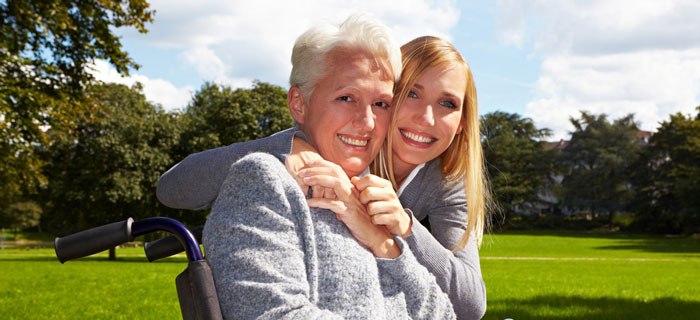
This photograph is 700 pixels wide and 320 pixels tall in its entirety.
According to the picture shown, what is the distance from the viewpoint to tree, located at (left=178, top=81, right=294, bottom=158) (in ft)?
110

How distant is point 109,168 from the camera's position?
1308 inches

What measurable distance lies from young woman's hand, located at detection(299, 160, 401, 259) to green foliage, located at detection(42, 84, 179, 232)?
30.6 meters

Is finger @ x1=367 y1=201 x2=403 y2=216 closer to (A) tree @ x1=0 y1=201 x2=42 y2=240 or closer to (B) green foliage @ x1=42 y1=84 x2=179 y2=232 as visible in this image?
(B) green foliage @ x1=42 y1=84 x2=179 y2=232

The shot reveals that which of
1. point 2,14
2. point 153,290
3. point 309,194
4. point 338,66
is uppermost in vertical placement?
point 2,14

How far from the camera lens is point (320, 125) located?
2438 mm

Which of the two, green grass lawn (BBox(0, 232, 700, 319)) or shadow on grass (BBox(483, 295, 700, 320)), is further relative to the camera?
green grass lawn (BBox(0, 232, 700, 319))

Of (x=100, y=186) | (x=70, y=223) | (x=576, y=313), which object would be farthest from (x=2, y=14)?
(x=70, y=223)

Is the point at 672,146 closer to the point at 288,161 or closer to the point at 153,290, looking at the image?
the point at 153,290

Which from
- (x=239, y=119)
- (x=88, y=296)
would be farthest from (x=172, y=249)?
(x=239, y=119)

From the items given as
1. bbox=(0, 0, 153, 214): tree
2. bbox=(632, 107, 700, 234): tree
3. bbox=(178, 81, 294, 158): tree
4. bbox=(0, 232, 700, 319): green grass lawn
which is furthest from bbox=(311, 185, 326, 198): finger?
bbox=(632, 107, 700, 234): tree

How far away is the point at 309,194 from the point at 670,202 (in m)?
67.4

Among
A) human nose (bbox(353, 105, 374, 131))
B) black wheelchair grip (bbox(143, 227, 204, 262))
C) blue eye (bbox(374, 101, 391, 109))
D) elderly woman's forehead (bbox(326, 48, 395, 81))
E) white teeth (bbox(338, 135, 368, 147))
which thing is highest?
elderly woman's forehead (bbox(326, 48, 395, 81))

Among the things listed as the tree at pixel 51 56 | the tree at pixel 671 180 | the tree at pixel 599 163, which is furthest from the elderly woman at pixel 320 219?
the tree at pixel 599 163

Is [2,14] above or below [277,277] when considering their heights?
above
